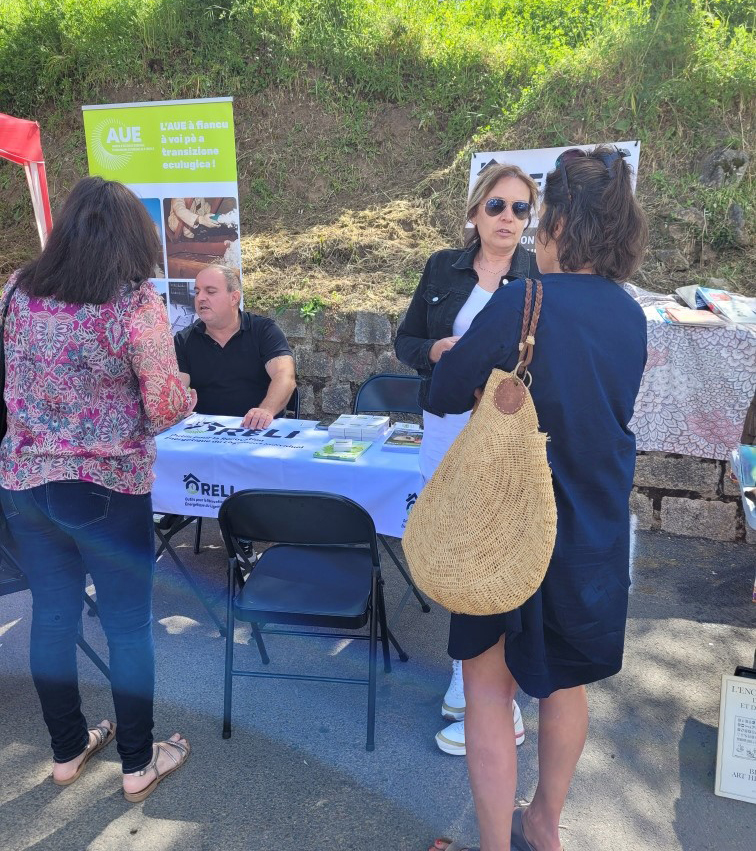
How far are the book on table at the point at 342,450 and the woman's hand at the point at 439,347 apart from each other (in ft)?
2.07

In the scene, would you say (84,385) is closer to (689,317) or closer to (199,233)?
(689,317)

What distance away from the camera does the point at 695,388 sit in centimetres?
421

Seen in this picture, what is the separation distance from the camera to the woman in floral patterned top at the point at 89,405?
1911mm

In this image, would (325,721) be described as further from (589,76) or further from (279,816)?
(589,76)

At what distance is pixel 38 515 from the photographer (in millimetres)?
1999

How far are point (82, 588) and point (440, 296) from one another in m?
1.57

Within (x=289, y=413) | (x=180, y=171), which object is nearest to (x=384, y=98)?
(x=180, y=171)

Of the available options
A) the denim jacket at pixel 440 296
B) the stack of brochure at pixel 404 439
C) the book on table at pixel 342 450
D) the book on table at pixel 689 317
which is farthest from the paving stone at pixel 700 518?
the denim jacket at pixel 440 296

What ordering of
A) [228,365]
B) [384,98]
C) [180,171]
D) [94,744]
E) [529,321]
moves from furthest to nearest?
[384,98]
[180,171]
[228,365]
[94,744]
[529,321]

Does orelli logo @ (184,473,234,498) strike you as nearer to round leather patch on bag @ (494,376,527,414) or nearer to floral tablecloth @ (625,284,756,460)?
round leather patch on bag @ (494,376,527,414)

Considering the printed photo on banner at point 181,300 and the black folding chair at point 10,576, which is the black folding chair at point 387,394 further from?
the printed photo on banner at point 181,300

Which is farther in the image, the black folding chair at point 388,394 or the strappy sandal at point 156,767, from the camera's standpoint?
the black folding chair at point 388,394

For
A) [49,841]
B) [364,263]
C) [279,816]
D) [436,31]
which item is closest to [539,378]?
[279,816]

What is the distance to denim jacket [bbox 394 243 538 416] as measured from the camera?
8.46 ft
